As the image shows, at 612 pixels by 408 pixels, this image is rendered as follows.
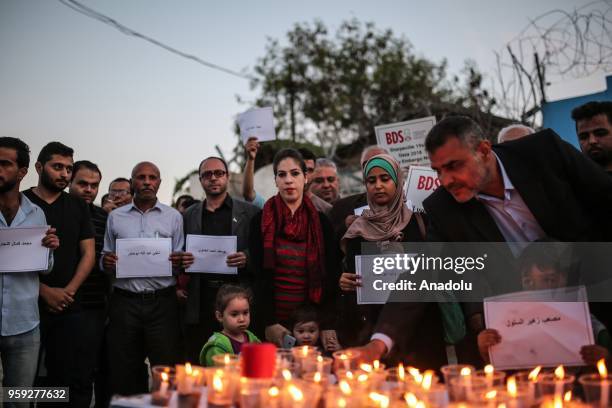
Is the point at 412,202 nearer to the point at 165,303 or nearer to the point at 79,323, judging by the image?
the point at 165,303

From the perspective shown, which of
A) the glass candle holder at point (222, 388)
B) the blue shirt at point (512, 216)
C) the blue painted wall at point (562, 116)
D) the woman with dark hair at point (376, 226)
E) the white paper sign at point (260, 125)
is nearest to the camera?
the glass candle holder at point (222, 388)

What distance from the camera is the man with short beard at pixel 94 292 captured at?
502 centimetres

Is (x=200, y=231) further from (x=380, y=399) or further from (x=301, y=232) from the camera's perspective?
(x=380, y=399)

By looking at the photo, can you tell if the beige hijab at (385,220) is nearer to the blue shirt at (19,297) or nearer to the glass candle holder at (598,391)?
the glass candle holder at (598,391)

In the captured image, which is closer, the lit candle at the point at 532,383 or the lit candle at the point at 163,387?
the lit candle at the point at 532,383

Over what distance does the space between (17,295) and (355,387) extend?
3.40m

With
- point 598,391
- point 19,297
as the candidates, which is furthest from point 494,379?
point 19,297

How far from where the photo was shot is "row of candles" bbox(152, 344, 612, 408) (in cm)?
192

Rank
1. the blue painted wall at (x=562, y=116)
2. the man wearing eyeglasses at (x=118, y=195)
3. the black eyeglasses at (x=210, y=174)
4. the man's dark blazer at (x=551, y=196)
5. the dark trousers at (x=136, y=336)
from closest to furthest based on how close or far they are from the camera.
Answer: the man's dark blazer at (x=551, y=196)
the dark trousers at (x=136, y=336)
the black eyeglasses at (x=210, y=174)
the man wearing eyeglasses at (x=118, y=195)
the blue painted wall at (x=562, y=116)

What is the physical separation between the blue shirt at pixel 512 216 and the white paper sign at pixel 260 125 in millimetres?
3508

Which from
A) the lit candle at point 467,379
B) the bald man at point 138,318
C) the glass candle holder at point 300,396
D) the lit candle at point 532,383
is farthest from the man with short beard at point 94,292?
the lit candle at point 532,383

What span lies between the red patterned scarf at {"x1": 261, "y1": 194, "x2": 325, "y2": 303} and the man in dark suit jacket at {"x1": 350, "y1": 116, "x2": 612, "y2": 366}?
1532 mm

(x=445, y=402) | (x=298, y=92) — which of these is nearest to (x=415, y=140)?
(x=445, y=402)

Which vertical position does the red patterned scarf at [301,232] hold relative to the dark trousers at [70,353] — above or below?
above
